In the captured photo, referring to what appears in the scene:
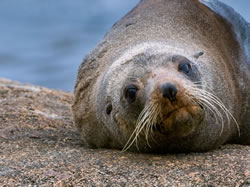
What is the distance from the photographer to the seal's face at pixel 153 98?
12.8 feet

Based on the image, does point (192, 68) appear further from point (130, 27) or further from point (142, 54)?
point (130, 27)

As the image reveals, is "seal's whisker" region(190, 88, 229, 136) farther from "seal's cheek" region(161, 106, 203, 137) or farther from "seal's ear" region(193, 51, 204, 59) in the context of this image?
"seal's ear" region(193, 51, 204, 59)

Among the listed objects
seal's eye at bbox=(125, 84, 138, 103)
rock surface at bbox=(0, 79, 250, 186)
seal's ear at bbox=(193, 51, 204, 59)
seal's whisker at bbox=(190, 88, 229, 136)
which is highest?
seal's ear at bbox=(193, 51, 204, 59)

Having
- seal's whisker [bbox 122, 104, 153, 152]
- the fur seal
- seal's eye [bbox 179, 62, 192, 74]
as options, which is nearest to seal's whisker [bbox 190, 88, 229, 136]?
the fur seal

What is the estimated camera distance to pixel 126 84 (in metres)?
4.41

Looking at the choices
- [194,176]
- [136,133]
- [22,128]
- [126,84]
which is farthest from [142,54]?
[22,128]

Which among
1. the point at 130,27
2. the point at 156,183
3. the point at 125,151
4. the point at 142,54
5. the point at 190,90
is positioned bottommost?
the point at 156,183

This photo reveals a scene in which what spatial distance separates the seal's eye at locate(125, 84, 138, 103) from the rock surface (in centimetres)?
47

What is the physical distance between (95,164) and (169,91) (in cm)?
81

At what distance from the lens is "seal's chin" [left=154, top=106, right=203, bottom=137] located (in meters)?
3.93

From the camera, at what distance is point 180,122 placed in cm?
397

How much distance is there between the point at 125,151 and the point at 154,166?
28.6 inches

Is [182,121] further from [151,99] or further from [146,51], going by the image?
[146,51]

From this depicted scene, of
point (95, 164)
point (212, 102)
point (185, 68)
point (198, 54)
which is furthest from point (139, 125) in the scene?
point (198, 54)
